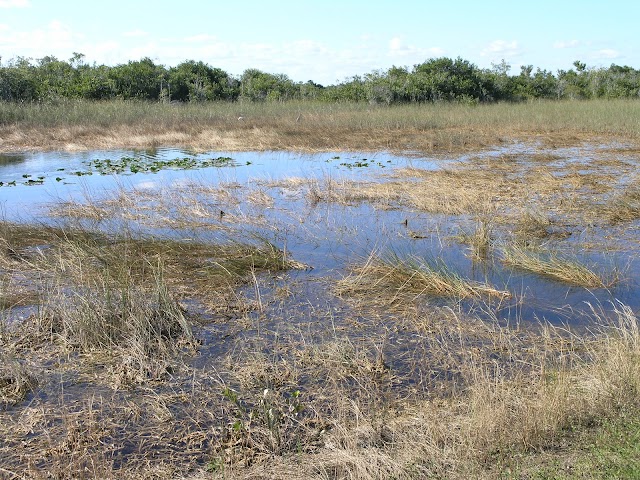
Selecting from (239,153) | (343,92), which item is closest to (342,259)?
(239,153)

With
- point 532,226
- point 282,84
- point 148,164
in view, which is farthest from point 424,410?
point 282,84

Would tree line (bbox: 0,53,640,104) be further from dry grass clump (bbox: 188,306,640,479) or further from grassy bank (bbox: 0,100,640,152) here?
dry grass clump (bbox: 188,306,640,479)

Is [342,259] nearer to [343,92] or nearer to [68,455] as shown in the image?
[68,455]

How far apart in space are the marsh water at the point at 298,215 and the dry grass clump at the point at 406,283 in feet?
0.64

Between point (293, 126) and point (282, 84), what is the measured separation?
14742 mm

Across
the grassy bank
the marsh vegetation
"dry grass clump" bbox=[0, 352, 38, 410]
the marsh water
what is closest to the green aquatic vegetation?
→ the marsh water

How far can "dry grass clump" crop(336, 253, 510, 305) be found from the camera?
19.2ft

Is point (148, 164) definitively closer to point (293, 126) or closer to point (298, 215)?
point (298, 215)

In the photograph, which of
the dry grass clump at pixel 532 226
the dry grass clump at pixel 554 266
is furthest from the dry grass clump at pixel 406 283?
the dry grass clump at pixel 532 226

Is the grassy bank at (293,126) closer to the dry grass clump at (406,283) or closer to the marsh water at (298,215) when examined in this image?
the marsh water at (298,215)

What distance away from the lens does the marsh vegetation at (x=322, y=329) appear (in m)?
3.31

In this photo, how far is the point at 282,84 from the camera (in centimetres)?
3441

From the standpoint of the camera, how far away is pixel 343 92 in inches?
1200

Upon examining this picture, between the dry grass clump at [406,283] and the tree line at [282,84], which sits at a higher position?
the tree line at [282,84]
